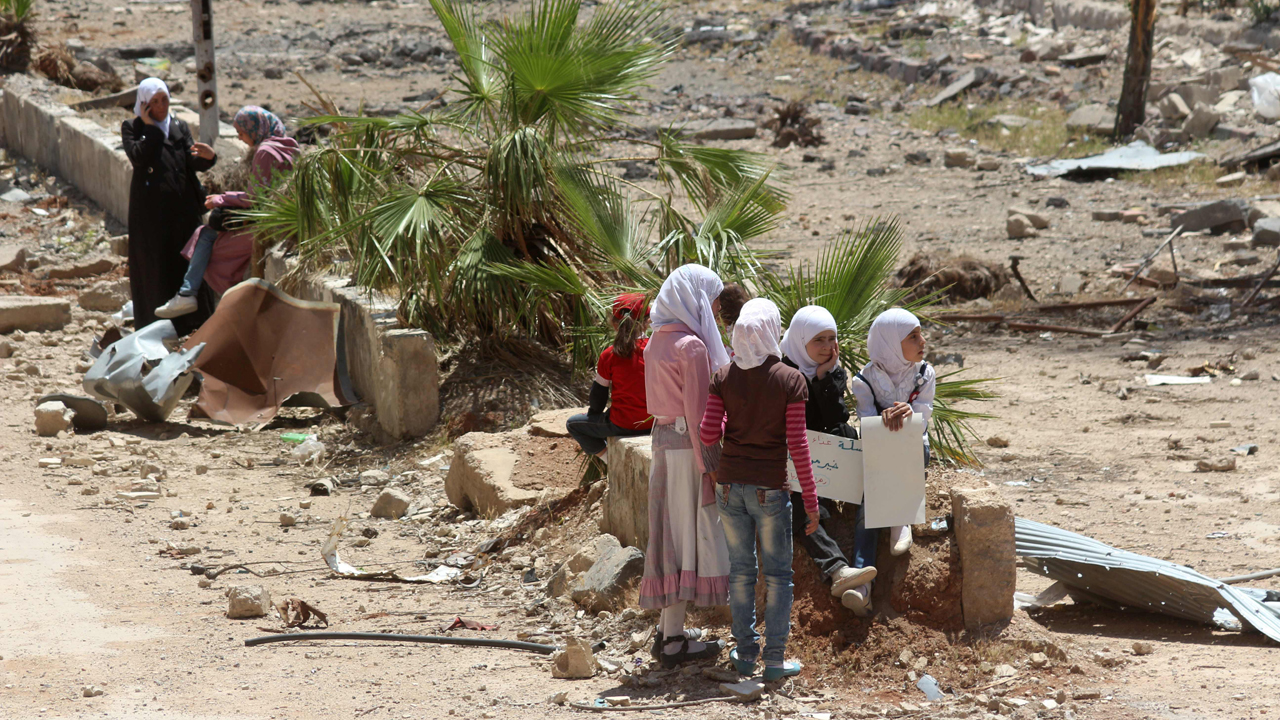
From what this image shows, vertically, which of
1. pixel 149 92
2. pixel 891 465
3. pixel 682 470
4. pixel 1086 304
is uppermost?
pixel 149 92

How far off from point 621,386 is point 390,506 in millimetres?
1970

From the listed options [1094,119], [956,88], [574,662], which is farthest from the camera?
[956,88]

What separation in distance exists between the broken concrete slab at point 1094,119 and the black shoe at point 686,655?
15.0 m

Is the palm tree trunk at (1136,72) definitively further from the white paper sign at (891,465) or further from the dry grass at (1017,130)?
the white paper sign at (891,465)

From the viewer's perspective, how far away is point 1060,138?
1748 cm

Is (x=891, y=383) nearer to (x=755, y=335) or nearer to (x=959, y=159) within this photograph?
(x=755, y=335)

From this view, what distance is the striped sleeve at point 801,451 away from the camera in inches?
161

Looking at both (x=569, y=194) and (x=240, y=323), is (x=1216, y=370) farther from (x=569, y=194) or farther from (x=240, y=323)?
(x=240, y=323)

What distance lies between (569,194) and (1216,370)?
512 cm

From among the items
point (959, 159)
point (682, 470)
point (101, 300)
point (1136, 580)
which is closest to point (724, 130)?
point (959, 159)

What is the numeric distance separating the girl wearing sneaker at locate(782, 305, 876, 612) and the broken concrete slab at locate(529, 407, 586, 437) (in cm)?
242

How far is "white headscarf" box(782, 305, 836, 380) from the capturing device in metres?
4.30

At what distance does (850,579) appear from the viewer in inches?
168

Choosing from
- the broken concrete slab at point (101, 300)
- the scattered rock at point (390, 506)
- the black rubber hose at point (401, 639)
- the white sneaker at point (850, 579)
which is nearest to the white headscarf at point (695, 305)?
the white sneaker at point (850, 579)
